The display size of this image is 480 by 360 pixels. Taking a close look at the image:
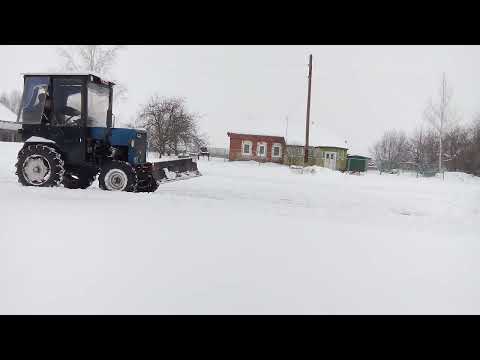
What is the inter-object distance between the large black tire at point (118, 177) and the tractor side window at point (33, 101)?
6.54 feet

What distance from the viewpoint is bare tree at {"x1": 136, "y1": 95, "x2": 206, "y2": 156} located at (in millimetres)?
27375

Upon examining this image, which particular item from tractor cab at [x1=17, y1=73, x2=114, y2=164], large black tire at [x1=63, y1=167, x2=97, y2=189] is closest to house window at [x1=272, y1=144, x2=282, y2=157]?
large black tire at [x1=63, y1=167, x2=97, y2=189]

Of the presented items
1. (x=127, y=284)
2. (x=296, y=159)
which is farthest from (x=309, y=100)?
(x=127, y=284)

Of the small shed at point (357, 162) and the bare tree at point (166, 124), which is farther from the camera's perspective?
the small shed at point (357, 162)

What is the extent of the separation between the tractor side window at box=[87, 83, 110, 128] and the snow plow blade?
157 cm

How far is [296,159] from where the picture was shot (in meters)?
30.6

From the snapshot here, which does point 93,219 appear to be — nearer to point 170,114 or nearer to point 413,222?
point 413,222

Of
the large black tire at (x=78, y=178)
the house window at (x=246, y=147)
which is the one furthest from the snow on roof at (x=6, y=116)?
the large black tire at (x=78, y=178)

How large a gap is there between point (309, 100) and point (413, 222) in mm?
19423

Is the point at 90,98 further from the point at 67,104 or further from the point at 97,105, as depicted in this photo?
the point at 67,104

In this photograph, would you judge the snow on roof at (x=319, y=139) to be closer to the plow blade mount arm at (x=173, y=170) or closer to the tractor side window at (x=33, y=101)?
the plow blade mount arm at (x=173, y=170)

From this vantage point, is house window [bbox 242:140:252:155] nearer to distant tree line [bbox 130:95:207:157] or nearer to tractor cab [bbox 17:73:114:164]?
distant tree line [bbox 130:95:207:157]

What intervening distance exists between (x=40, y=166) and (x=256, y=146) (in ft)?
89.0

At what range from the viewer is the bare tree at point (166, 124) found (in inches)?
1078
